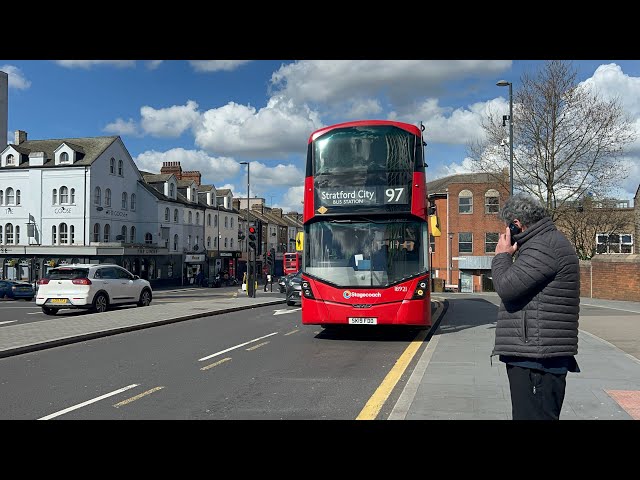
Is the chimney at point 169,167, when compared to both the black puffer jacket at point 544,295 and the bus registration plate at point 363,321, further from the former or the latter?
the black puffer jacket at point 544,295

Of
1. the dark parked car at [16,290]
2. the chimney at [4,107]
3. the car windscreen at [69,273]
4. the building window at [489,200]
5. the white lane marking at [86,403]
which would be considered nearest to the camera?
the white lane marking at [86,403]

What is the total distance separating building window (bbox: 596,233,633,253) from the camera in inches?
1698

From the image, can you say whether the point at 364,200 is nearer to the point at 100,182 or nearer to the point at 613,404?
the point at 613,404

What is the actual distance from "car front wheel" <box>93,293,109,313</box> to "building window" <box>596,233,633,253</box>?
3510cm

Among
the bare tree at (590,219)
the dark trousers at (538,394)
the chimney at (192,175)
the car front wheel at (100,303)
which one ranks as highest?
the chimney at (192,175)

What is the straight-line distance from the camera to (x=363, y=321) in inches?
466

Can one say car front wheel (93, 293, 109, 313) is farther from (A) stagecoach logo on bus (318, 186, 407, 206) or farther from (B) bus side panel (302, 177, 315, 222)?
(A) stagecoach logo on bus (318, 186, 407, 206)

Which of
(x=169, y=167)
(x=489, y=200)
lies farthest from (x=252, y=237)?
(x=169, y=167)

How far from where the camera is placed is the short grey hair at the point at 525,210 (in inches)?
142

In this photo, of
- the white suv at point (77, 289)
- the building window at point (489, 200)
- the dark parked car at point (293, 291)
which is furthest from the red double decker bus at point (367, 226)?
the building window at point (489, 200)

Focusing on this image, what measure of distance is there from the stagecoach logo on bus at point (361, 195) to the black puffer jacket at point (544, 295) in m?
8.35

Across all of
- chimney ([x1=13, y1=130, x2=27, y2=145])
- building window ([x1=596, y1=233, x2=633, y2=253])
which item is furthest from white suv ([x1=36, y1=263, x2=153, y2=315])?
chimney ([x1=13, y1=130, x2=27, y2=145])
